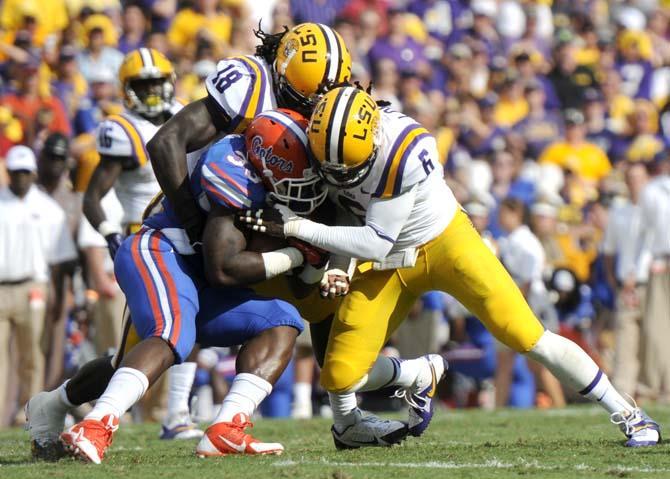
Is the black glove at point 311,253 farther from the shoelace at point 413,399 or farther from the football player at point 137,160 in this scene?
the football player at point 137,160

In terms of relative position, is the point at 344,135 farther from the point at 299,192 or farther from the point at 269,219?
the point at 269,219

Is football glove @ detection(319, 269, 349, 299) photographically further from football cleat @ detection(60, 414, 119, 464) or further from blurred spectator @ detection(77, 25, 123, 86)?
blurred spectator @ detection(77, 25, 123, 86)

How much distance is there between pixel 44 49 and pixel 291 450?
22.2ft

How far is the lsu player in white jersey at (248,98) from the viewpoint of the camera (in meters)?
5.65

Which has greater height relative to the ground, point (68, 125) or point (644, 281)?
point (68, 125)

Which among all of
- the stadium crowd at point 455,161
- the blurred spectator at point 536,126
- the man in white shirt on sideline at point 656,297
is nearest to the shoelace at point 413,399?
the stadium crowd at point 455,161

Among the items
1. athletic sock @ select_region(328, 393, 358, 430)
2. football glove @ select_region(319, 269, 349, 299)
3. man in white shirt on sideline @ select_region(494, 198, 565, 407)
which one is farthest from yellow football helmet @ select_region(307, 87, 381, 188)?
man in white shirt on sideline @ select_region(494, 198, 565, 407)

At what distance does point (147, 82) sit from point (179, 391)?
175cm

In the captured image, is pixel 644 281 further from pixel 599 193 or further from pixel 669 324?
pixel 599 193

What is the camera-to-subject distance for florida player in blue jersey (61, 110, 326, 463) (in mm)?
5367

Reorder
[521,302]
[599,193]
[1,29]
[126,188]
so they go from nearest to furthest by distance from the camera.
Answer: [521,302], [126,188], [1,29], [599,193]

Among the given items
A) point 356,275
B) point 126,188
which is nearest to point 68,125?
point 126,188

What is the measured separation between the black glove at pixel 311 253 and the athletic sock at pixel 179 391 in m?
2.09

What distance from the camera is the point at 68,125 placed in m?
10.8
